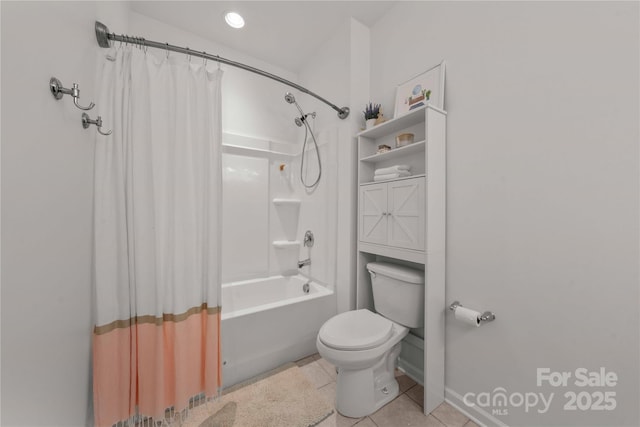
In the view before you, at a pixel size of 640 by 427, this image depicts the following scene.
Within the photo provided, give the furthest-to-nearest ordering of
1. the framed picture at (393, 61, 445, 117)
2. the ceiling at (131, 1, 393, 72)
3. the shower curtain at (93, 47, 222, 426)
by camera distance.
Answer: the ceiling at (131, 1, 393, 72) < the framed picture at (393, 61, 445, 117) < the shower curtain at (93, 47, 222, 426)

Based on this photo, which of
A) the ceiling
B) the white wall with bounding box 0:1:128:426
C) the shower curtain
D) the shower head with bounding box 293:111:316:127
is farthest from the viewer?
the shower head with bounding box 293:111:316:127

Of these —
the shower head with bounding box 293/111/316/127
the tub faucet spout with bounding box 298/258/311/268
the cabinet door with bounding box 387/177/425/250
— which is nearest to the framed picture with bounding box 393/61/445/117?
the cabinet door with bounding box 387/177/425/250

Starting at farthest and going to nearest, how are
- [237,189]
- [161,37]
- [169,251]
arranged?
[237,189], [161,37], [169,251]

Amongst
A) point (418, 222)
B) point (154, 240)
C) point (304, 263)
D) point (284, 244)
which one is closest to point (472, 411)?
point (418, 222)

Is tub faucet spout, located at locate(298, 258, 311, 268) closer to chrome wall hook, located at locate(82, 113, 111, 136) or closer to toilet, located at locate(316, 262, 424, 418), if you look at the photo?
toilet, located at locate(316, 262, 424, 418)

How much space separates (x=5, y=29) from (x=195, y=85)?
2.59ft

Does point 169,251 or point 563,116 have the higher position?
point 563,116

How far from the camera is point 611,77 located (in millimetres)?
893

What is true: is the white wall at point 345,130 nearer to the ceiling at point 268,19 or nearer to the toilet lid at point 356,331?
the ceiling at point 268,19

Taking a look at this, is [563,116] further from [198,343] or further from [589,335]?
[198,343]

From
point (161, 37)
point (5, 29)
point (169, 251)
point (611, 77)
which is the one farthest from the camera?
point (161, 37)

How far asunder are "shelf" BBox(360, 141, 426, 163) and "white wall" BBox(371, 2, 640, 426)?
0.19 meters

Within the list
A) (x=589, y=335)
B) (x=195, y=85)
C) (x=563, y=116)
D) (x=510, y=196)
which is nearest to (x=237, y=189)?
(x=195, y=85)

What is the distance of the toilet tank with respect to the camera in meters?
1.44
